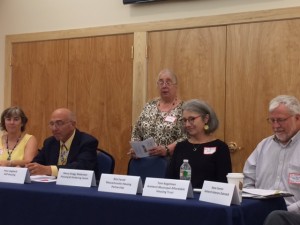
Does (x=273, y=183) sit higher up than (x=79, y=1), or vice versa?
(x=79, y=1)

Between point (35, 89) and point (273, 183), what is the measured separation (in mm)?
3372

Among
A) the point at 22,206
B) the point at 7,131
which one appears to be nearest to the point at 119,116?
the point at 7,131

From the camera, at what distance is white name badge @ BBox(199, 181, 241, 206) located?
2062 millimetres

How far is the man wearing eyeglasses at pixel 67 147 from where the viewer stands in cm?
334

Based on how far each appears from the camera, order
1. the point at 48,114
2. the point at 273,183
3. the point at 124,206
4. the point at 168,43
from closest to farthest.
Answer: the point at 124,206 < the point at 273,183 < the point at 168,43 < the point at 48,114

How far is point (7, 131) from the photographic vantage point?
4.18 metres

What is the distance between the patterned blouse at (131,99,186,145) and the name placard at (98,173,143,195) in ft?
5.08

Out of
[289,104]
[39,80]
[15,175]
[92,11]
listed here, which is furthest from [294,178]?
[39,80]

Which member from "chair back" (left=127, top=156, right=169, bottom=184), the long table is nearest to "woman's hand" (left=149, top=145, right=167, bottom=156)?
"chair back" (left=127, top=156, right=169, bottom=184)

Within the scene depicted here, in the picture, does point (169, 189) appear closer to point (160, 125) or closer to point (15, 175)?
point (15, 175)

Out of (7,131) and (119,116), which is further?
(119,116)

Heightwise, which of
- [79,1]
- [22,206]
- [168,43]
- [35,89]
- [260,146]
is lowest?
[22,206]

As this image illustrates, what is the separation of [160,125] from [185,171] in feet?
3.43

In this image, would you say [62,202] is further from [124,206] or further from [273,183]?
[273,183]
